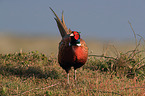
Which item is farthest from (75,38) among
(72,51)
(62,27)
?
(62,27)

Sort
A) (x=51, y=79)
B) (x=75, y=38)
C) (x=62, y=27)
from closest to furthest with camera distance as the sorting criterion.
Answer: (x=75, y=38), (x=51, y=79), (x=62, y=27)

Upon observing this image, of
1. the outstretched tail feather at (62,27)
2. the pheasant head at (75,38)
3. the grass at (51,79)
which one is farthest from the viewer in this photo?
the outstretched tail feather at (62,27)

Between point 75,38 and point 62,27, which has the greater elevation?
point 62,27

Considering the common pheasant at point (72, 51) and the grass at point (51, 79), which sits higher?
the common pheasant at point (72, 51)

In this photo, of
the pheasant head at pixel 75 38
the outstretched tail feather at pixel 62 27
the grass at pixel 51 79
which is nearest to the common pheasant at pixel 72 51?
the pheasant head at pixel 75 38

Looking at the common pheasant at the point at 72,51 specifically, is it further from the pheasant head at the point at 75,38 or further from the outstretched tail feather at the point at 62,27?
the outstretched tail feather at the point at 62,27

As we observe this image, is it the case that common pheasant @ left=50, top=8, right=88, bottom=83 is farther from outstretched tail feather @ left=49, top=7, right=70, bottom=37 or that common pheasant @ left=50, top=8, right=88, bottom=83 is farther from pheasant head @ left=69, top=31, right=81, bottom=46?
outstretched tail feather @ left=49, top=7, right=70, bottom=37

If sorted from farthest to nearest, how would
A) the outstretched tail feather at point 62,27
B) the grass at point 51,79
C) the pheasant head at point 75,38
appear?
1. the outstretched tail feather at point 62,27
2. the pheasant head at point 75,38
3. the grass at point 51,79

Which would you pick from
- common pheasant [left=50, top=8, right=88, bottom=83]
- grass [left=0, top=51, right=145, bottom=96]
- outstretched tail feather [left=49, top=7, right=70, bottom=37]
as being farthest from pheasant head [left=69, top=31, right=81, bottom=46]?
outstretched tail feather [left=49, top=7, right=70, bottom=37]

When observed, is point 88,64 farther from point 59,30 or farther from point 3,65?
point 3,65

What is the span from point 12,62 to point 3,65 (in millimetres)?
342

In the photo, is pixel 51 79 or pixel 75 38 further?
pixel 51 79

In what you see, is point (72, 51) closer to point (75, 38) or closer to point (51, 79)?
point (75, 38)

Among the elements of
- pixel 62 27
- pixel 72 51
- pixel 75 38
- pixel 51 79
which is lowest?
pixel 51 79
